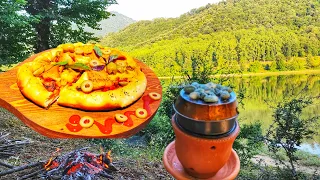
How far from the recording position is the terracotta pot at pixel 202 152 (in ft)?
5.13

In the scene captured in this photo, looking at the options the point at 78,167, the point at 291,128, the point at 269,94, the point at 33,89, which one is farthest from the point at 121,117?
the point at 269,94

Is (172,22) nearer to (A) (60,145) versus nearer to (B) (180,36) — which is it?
(B) (180,36)

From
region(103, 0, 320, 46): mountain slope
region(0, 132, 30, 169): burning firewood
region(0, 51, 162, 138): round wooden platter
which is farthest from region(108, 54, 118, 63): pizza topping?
region(103, 0, 320, 46): mountain slope

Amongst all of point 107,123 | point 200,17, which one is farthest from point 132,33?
point 107,123

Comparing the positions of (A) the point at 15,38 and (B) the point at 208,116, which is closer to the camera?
(B) the point at 208,116

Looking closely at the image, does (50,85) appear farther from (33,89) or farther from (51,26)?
(51,26)

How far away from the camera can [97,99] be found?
7.89ft

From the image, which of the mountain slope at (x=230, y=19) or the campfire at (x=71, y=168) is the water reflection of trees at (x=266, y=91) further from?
the campfire at (x=71, y=168)

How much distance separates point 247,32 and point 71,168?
33.6 metres

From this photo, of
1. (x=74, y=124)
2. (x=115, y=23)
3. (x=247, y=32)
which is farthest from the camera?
(x=115, y=23)

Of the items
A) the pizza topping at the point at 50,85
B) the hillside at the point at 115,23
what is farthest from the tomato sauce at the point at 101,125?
the hillside at the point at 115,23

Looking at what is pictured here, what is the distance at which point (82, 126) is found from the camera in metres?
2.24

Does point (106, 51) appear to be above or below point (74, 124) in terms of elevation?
above

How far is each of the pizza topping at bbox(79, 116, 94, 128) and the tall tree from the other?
16.9ft
